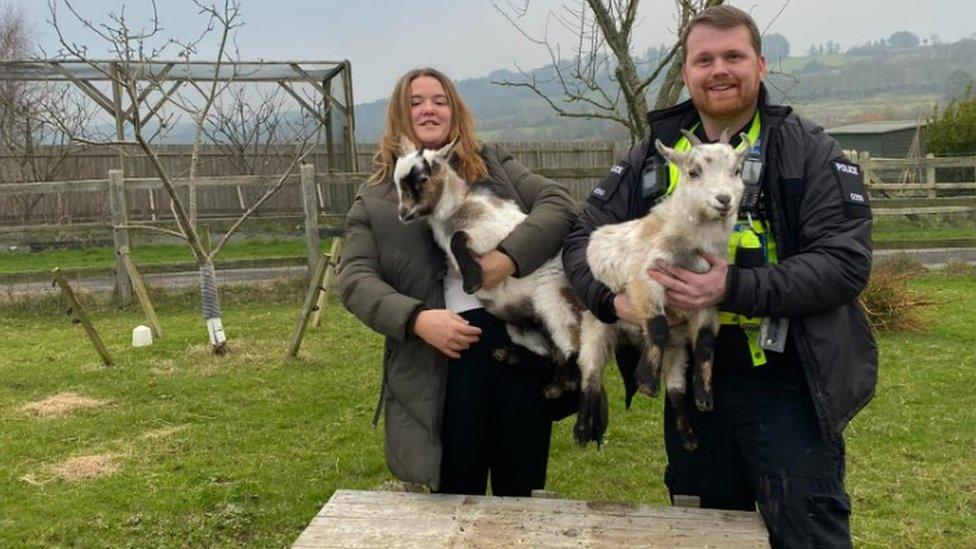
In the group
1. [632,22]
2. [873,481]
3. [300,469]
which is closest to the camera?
[873,481]

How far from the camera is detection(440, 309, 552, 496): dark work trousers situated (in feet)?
10.5

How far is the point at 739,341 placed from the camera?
2.64 m

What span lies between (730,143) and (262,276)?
1083 cm

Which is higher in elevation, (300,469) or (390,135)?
(390,135)

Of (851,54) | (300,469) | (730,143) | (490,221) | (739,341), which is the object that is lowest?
(300,469)

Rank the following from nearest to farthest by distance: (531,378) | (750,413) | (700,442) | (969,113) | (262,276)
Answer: (750,413), (700,442), (531,378), (262,276), (969,113)

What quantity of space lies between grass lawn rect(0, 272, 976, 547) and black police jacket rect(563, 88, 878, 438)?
2.35m

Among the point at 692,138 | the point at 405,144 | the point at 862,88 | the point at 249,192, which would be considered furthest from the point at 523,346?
the point at 862,88

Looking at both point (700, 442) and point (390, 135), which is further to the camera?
point (390, 135)

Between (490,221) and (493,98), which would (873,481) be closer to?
(490,221)

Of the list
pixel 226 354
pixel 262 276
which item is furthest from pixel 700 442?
pixel 262 276

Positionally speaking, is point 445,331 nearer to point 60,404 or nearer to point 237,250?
point 60,404

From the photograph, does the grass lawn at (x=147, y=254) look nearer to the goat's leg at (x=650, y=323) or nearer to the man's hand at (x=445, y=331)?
the man's hand at (x=445, y=331)

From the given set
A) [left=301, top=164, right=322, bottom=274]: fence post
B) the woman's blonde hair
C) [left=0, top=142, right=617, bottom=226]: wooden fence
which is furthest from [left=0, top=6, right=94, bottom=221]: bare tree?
the woman's blonde hair
